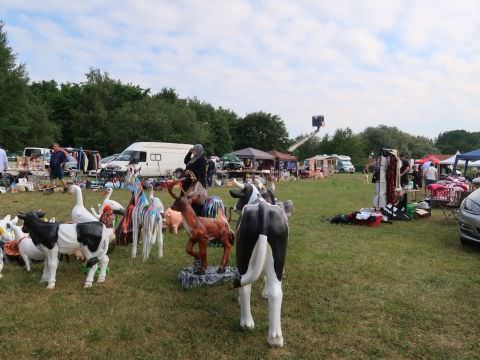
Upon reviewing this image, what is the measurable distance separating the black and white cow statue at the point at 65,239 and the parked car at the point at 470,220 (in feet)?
21.3

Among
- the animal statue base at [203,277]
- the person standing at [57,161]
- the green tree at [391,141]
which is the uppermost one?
the green tree at [391,141]

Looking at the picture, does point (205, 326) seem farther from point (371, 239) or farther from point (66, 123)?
point (66, 123)

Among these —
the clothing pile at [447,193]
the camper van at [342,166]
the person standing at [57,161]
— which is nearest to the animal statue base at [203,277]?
the clothing pile at [447,193]

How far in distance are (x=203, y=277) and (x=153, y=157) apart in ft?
72.9

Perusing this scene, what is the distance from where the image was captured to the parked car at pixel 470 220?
751 cm

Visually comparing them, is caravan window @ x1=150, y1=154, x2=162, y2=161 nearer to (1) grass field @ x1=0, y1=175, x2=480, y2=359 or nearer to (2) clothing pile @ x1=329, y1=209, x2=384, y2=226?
(2) clothing pile @ x1=329, y1=209, x2=384, y2=226

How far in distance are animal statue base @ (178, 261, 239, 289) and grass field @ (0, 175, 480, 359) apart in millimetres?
111

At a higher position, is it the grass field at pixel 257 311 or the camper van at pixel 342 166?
the camper van at pixel 342 166

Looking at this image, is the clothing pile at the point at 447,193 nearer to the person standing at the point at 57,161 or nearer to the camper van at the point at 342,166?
the person standing at the point at 57,161

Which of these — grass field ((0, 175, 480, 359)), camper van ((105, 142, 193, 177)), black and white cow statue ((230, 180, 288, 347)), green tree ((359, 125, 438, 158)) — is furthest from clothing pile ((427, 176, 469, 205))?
green tree ((359, 125, 438, 158))

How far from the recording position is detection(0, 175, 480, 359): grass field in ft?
12.6

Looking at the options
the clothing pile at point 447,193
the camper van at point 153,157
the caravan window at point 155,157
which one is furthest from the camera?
the caravan window at point 155,157

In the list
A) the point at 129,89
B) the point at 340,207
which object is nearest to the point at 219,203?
the point at 340,207

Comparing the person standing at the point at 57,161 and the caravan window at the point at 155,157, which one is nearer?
the person standing at the point at 57,161
